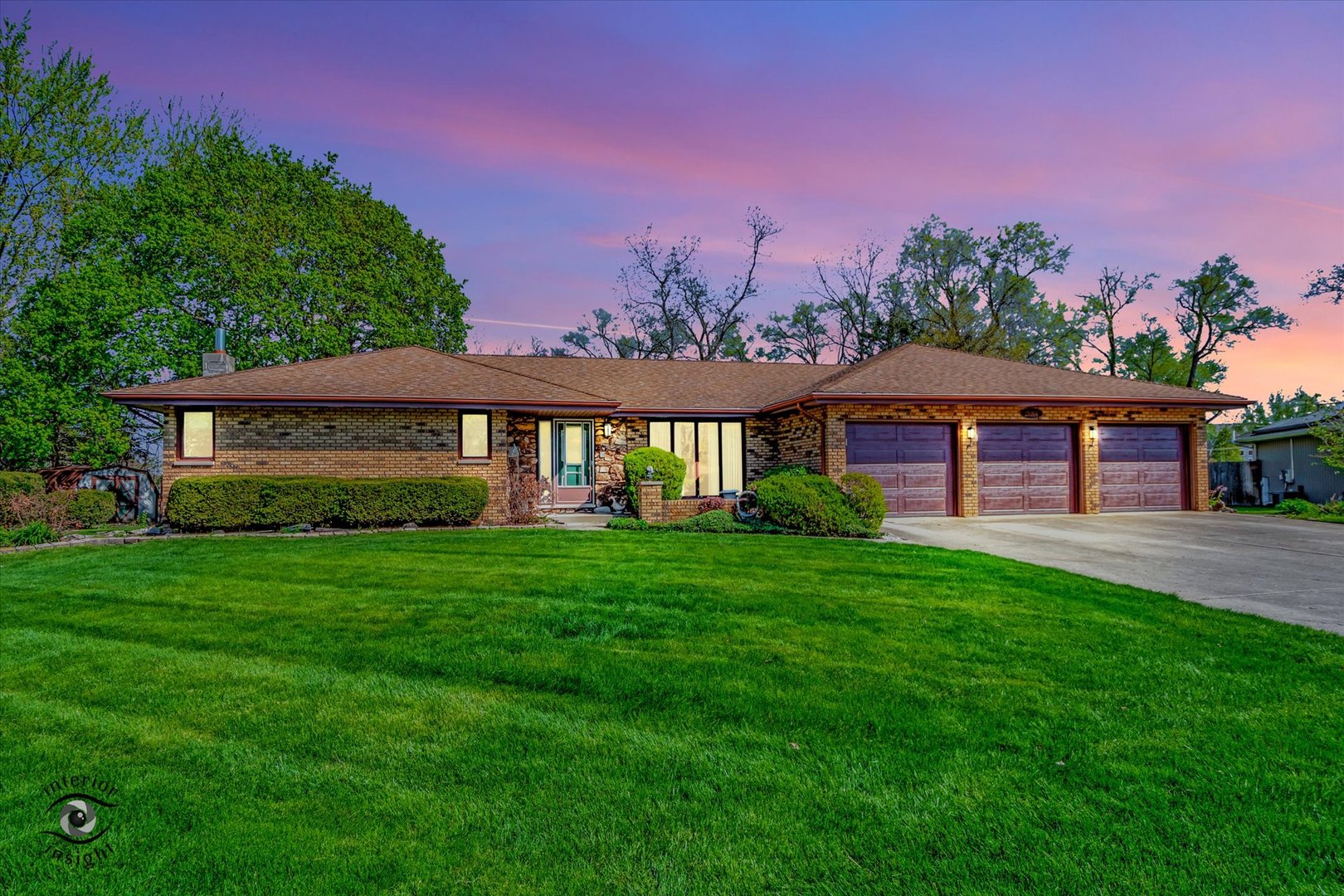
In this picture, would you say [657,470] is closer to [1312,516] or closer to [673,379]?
[673,379]

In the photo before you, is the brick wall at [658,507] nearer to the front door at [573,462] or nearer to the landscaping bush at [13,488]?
the front door at [573,462]

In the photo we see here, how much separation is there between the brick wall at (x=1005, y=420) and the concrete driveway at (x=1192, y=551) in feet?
2.70

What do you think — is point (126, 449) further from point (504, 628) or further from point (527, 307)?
point (504, 628)

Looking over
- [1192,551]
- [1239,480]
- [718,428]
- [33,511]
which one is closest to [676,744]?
[1192,551]

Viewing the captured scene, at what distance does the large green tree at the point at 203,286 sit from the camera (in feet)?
57.7

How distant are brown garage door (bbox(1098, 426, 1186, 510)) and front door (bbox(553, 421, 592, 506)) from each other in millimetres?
13297

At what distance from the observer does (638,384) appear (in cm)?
1889

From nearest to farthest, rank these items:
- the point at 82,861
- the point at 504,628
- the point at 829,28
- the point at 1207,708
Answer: the point at 82,861, the point at 1207,708, the point at 504,628, the point at 829,28

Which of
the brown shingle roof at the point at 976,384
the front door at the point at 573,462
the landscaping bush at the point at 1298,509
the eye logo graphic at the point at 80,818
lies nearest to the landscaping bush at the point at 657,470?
the front door at the point at 573,462

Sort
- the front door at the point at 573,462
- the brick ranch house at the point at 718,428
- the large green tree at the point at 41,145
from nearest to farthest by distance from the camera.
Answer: the brick ranch house at the point at 718,428 < the front door at the point at 573,462 < the large green tree at the point at 41,145

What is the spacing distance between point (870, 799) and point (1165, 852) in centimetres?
100

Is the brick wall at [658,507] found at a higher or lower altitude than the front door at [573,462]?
lower

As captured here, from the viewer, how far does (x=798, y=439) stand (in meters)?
16.5

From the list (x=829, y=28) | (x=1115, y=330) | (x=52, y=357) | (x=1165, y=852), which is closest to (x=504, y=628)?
(x=1165, y=852)
